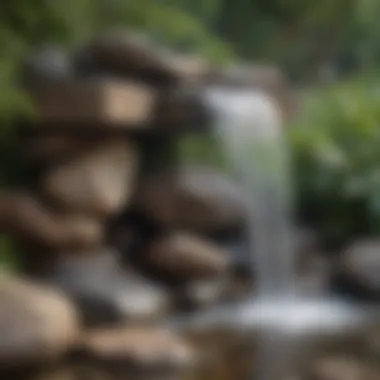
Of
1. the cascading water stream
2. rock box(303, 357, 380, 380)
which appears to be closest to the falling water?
the cascading water stream

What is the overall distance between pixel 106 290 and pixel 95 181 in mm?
746

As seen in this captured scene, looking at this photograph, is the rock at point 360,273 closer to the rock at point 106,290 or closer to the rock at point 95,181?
the rock at point 106,290

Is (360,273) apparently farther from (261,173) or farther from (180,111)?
(180,111)

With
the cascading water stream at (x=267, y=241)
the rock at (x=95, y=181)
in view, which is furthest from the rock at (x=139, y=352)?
the rock at (x=95, y=181)

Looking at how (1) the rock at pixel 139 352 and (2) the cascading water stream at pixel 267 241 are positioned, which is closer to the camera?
(1) the rock at pixel 139 352

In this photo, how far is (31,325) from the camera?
391 cm

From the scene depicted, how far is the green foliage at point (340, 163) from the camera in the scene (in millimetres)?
6680

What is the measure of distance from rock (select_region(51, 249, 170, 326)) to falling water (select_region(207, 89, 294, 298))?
821mm

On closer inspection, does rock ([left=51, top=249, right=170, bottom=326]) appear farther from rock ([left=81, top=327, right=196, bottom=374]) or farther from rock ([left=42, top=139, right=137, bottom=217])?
rock ([left=81, top=327, right=196, bottom=374])

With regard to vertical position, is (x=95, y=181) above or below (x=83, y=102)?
below

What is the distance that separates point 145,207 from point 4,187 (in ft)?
2.76

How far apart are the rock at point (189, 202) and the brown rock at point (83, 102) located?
2.14 feet

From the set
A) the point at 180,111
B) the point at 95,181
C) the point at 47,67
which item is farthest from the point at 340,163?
the point at 47,67

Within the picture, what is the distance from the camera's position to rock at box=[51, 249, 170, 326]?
471cm
